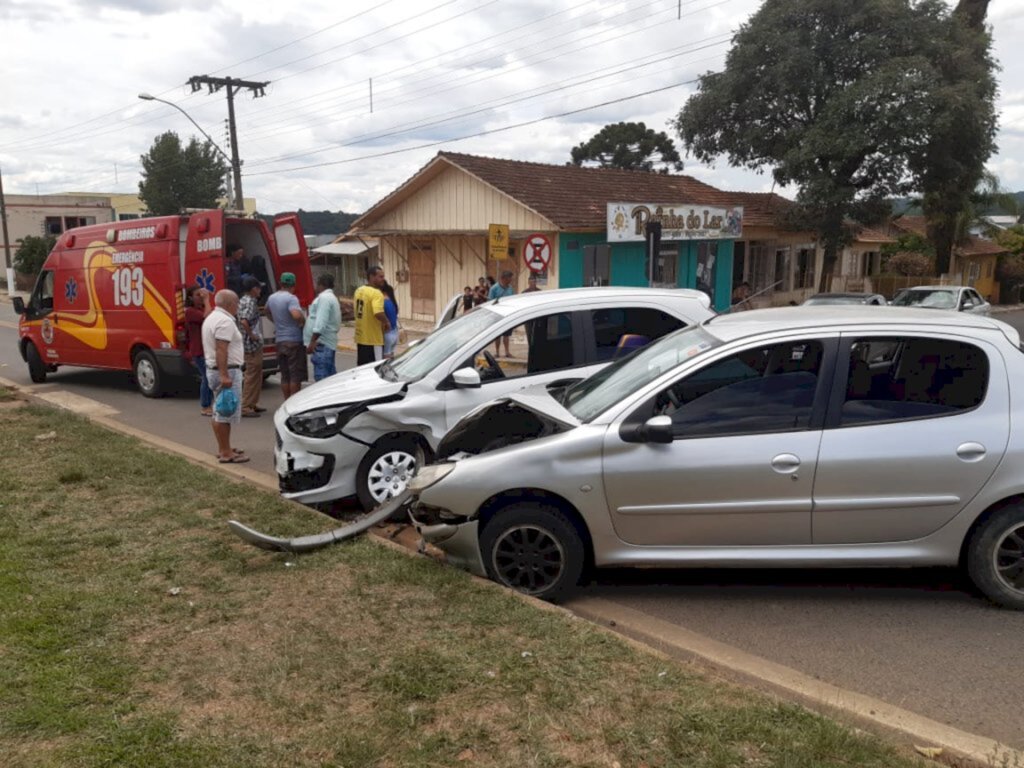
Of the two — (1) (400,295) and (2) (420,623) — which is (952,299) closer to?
(1) (400,295)

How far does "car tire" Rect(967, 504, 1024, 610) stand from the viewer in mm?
4410

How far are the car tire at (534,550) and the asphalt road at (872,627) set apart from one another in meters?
0.38

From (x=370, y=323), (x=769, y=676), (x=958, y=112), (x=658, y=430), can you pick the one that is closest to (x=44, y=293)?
(x=370, y=323)

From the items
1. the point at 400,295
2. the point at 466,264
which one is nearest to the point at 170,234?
the point at 466,264

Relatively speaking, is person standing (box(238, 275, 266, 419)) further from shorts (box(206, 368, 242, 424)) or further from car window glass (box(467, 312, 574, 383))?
car window glass (box(467, 312, 574, 383))

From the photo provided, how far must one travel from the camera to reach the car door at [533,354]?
252 inches

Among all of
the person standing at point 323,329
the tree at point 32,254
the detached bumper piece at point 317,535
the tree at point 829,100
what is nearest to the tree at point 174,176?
the tree at point 32,254

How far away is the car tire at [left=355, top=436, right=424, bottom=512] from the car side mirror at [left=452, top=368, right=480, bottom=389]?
544 millimetres

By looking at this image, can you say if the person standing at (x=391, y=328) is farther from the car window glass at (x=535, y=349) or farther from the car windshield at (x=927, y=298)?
the car windshield at (x=927, y=298)

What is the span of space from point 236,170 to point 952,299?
21.6 m

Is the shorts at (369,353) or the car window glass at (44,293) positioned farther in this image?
the car window glass at (44,293)

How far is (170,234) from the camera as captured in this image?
1095cm

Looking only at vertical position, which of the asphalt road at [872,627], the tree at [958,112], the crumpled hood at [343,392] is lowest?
the asphalt road at [872,627]

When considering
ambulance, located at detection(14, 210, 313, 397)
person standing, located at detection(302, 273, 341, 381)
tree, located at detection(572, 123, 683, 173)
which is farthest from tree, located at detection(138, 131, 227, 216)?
person standing, located at detection(302, 273, 341, 381)
